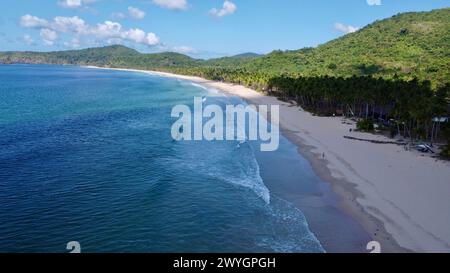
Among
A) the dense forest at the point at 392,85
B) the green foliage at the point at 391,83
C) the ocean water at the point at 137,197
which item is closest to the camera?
the ocean water at the point at 137,197

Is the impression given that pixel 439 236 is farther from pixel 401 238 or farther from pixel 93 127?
pixel 93 127

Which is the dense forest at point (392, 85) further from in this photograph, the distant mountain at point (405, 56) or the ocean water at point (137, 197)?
the ocean water at point (137, 197)

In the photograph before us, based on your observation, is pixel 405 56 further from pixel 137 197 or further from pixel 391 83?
pixel 137 197

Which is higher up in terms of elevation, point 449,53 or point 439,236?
point 449,53

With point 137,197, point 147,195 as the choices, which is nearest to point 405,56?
point 147,195

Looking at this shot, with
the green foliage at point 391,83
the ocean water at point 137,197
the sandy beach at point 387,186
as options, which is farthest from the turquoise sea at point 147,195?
the green foliage at point 391,83
